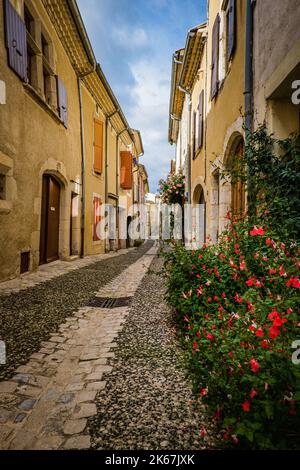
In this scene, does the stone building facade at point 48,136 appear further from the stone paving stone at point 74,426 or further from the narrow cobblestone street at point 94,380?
the stone paving stone at point 74,426

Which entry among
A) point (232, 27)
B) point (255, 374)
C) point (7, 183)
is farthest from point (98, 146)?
point (255, 374)

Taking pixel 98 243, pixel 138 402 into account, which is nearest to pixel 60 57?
pixel 98 243

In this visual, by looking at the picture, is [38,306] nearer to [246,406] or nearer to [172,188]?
[246,406]

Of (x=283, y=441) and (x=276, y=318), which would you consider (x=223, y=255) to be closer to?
(x=276, y=318)

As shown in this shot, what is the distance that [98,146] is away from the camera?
10.7m

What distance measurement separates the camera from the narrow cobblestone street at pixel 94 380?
145 centimetres

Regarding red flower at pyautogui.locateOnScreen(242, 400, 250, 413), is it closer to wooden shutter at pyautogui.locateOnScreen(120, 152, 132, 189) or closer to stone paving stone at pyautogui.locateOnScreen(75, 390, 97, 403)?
stone paving stone at pyautogui.locateOnScreen(75, 390, 97, 403)

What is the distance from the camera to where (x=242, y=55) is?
4.31 metres

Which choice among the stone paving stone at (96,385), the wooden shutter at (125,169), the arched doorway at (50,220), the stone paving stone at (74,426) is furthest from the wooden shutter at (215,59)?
the wooden shutter at (125,169)

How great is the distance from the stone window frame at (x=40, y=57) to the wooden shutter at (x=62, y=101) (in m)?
0.16

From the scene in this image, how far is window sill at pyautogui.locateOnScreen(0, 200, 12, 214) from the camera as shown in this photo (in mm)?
4715

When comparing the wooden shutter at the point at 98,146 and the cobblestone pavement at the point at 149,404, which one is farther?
the wooden shutter at the point at 98,146

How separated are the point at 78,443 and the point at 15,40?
605cm

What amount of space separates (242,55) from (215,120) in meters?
1.73
